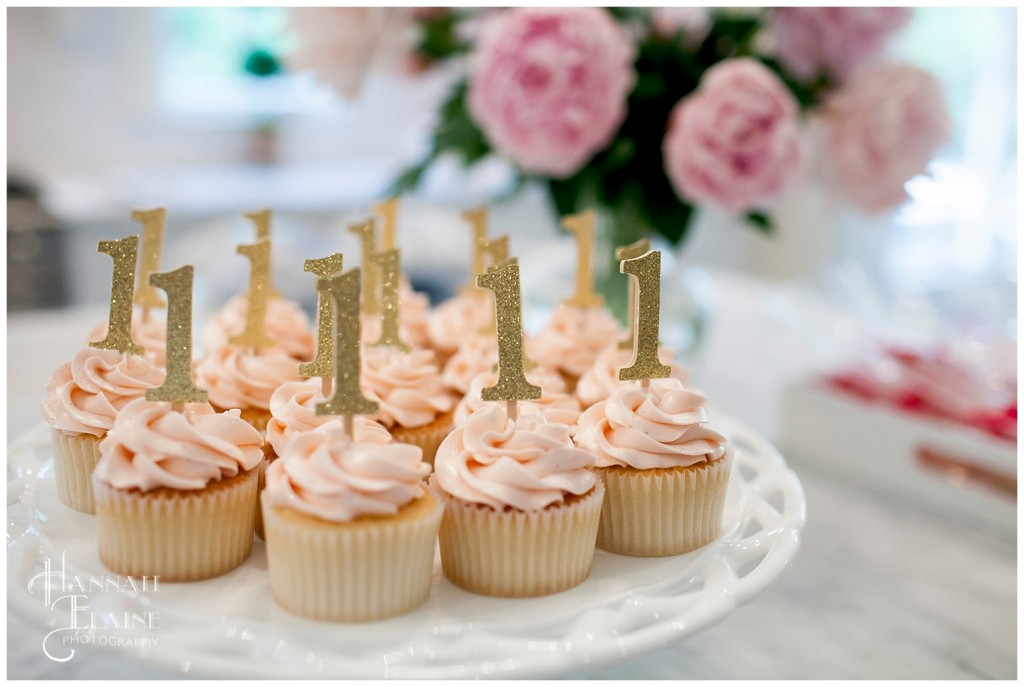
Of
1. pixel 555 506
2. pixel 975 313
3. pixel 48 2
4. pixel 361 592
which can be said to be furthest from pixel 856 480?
pixel 48 2

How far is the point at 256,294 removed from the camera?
1.30 m

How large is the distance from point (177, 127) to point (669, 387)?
4.29 metres

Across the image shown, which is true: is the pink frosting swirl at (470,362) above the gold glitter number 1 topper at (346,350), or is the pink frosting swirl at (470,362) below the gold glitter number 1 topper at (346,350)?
below

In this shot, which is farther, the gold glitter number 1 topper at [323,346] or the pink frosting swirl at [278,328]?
the pink frosting swirl at [278,328]

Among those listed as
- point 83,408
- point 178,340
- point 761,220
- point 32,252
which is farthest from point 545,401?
point 32,252

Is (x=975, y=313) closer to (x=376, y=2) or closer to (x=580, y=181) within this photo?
(x=580, y=181)

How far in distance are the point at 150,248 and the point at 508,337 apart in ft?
1.94

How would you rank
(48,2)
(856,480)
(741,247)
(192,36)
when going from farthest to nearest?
(741,247), (192,36), (48,2), (856,480)

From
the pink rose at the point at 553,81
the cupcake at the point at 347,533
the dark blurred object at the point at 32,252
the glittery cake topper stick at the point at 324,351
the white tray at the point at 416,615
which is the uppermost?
the pink rose at the point at 553,81

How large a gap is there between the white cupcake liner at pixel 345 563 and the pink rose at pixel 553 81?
0.78 metres

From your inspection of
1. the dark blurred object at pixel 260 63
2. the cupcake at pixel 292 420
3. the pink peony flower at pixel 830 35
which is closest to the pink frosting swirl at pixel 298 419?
the cupcake at pixel 292 420

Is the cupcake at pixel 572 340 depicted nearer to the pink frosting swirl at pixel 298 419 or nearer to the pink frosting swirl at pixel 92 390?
the pink frosting swirl at pixel 298 419

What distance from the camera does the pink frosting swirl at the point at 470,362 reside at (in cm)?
143

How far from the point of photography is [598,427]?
120cm
